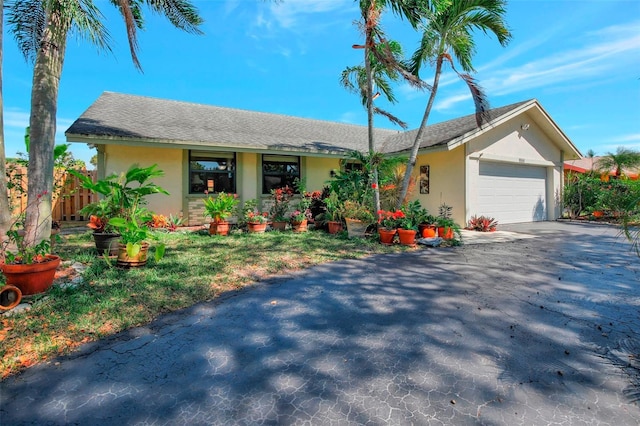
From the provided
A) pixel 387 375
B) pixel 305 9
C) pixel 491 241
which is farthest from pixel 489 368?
pixel 305 9

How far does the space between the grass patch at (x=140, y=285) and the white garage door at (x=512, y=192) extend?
20.3 feet

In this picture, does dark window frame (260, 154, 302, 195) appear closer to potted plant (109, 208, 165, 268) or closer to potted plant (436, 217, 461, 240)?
potted plant (436, 217, 461, 240)

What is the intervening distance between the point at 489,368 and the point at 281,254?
14.4 ft

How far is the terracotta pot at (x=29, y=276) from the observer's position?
339cm

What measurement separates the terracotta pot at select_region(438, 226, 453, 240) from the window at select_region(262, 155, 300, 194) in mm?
5777

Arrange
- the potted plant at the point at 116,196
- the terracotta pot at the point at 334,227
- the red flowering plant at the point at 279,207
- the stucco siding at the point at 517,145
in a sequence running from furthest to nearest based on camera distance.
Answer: the stucco siding at the point at 517,145, the red flowering plant at the point at 279,207, the terracotta pot at the point at 334,227, the potted plant at the point at 116,196

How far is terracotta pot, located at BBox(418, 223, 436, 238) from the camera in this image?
26.0 feet

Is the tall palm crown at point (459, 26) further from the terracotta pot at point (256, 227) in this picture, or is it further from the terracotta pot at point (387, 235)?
the terracotta pot at point (256, 227)

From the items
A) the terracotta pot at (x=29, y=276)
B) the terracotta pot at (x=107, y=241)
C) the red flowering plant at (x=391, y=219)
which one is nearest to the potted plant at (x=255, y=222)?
the red flowering plant at (x=391, y=219)

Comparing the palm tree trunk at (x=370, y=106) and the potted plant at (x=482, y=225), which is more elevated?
the palm tree trunk at (x=370, y=106)

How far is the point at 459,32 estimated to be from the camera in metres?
8.52

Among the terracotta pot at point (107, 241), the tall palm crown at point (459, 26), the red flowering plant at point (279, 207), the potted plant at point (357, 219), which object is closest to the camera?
the terracotta pot at point (107, 241)

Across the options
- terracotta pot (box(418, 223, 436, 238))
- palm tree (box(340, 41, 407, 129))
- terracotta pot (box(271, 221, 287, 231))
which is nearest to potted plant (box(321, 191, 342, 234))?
terracotta pot (box(271, 221, 287, 231))

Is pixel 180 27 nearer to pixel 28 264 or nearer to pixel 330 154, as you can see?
pixel 330 154
